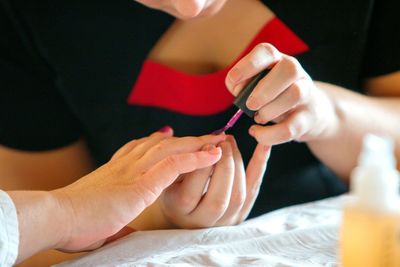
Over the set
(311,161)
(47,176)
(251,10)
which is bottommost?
(311,161)

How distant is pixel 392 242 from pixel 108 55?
642mm

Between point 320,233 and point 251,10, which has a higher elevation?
point 251,10

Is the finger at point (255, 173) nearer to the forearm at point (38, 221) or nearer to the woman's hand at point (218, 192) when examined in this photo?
the woman's hand at point (218, 192)

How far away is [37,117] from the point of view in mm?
1038

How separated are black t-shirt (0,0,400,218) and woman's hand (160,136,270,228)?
0.19 m

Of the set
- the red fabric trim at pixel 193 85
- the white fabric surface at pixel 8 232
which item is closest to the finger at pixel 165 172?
the white fabric surface at pixel 8 232

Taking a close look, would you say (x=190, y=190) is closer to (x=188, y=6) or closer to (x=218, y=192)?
(x=218, y=192)

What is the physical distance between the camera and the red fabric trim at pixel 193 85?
956 millimetres

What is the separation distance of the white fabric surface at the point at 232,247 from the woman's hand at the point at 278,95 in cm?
11

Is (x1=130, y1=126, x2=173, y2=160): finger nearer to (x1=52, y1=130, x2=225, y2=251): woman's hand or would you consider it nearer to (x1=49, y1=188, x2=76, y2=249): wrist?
(x1=52, y1=130, x2=225, y2=251): woman's hand

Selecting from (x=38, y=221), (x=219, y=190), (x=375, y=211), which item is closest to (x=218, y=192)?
(x=219, y=190)

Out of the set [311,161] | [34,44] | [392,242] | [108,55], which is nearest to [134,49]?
[108,55]

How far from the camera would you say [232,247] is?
694 mm

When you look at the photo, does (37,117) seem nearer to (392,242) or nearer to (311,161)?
(311,161)
